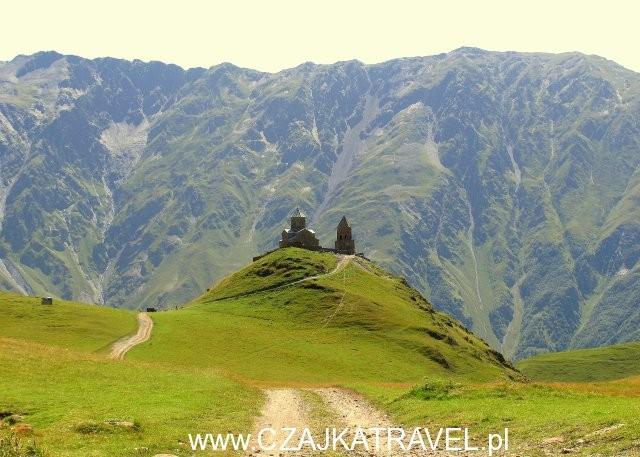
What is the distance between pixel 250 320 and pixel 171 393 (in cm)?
7501

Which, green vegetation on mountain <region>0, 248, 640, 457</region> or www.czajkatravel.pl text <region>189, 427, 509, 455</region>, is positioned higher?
green vegetation on mountain <region>0, 248, 640, 457</region>

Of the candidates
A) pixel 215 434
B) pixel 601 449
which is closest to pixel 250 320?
pixel 215 434

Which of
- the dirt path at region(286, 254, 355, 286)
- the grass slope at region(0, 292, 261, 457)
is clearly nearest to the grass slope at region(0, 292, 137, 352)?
the grass slope at region(0, 292, 261, 457)

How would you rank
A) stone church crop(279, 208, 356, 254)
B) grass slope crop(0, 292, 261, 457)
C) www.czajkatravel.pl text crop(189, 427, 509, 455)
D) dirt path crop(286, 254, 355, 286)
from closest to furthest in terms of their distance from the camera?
grass slope crop(0, 292, 261, 457) → www.czajkatravel.pl text crop(189, 427, 509, 455) → dirt path crop(286, 254, 355, 286) → stone church crop(279, 208, 356, 254)

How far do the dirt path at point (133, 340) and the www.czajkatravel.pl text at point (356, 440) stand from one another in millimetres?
54674

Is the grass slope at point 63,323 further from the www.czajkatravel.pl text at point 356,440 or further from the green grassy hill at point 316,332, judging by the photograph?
the www.czajkatravel.pl text at point 356,440

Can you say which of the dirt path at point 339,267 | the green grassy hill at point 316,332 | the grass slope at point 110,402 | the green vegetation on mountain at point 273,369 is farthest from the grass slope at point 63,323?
the dirt path at point 339,267

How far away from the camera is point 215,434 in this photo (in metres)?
33.5

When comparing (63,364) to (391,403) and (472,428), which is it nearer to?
(391,403)

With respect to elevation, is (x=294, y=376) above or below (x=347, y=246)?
below

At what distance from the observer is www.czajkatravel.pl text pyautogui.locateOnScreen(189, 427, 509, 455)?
1192 inches

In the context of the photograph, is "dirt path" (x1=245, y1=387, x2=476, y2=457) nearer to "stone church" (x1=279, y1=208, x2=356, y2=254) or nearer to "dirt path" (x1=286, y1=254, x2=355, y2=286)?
"dirt path" (x1=286, y1=254, x2=355, y2=286)

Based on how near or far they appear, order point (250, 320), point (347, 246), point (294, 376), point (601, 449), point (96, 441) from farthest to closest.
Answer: point (347, 246) < point (250, 320) < point (294, 376) < point (96, 441) < point (601, 449)

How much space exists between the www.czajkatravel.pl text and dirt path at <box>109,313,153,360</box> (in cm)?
5467
